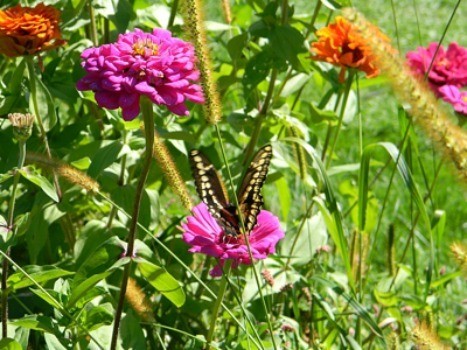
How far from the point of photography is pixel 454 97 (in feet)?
8.30

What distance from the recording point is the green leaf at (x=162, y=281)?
6.39 ft

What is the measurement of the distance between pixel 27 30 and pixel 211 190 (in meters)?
0.57

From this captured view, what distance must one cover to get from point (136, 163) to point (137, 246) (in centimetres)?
65

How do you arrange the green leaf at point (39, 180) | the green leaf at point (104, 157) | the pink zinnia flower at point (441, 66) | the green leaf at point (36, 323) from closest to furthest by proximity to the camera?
the green leaf at point (36, 323)
the green leaf at point (39, 180)
the green leaf at point (104, 157)
the pink zinnia flower at point (441, 66)

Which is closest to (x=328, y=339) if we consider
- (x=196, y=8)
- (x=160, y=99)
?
(x=160, y=99)

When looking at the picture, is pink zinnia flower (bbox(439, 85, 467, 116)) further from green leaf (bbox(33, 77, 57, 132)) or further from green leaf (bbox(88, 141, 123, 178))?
green leaf (bbox(33, 77, 57, 132))

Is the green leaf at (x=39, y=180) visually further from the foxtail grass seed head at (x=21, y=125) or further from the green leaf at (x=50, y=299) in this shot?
the green leaf at (x=50, y=299)

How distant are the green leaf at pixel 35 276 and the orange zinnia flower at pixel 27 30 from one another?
1.72 feet

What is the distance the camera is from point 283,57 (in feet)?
8.33

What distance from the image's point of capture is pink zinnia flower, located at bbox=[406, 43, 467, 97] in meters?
2.61

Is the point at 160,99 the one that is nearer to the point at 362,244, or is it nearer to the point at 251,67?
the point at 251,67

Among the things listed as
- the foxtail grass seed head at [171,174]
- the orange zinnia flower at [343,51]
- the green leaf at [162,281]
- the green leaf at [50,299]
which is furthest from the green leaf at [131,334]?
the orange zinnia flower at [343,51]

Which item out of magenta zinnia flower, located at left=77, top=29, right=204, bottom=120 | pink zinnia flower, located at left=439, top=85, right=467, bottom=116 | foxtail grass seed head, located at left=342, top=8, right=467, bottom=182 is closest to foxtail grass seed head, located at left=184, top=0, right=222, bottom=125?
magenta zinnia flower, located at left=77, top=29, right=204, bottom=120

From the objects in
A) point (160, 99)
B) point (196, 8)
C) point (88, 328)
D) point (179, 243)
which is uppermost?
point (196, 8)
